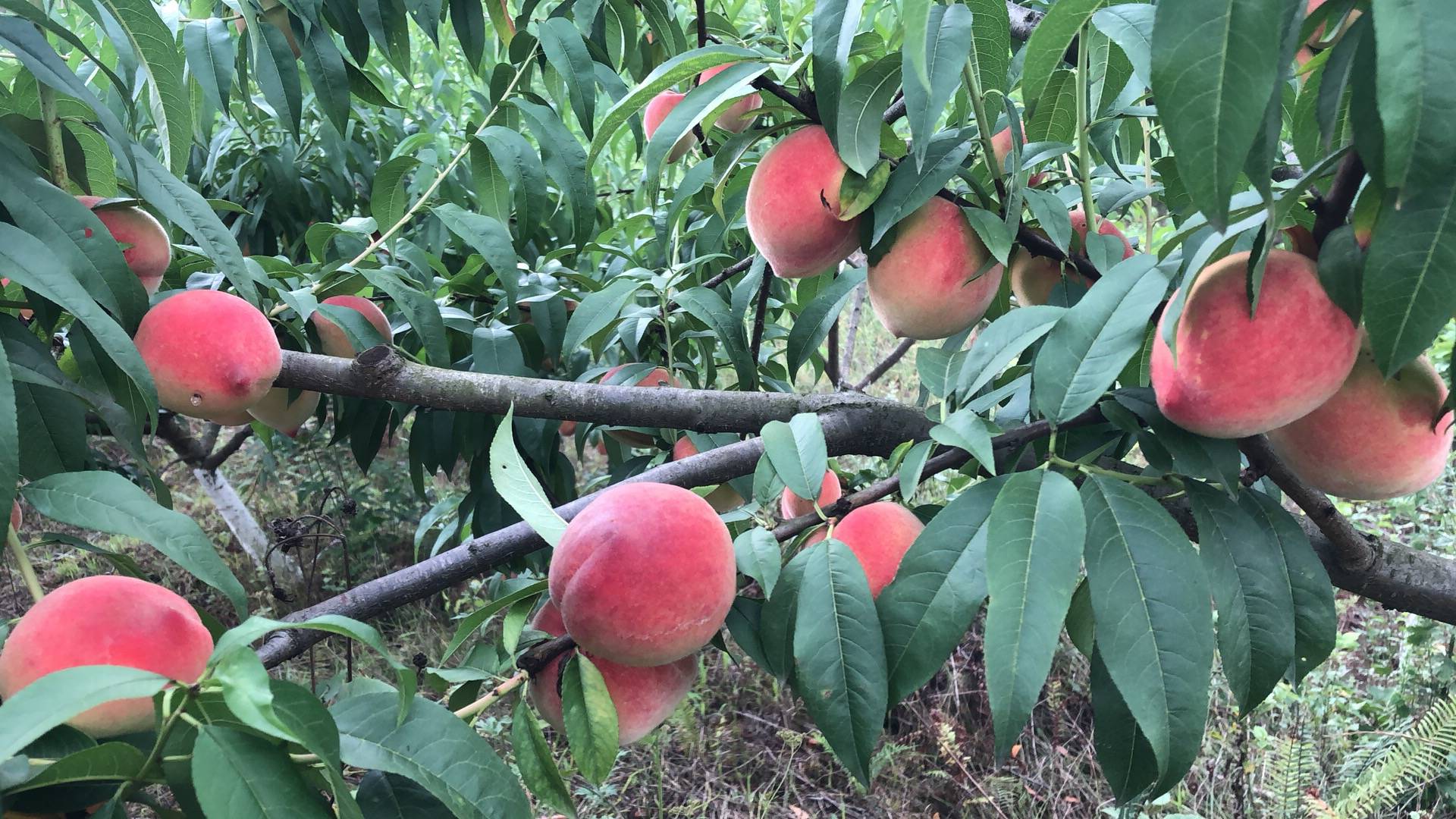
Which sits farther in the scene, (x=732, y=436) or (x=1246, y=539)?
(x=732, y=436)

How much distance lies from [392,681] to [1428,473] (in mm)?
2660

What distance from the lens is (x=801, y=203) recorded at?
0.76 m

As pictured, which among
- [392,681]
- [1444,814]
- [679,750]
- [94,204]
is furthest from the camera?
[392,681]

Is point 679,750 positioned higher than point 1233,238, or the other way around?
point 1233,238

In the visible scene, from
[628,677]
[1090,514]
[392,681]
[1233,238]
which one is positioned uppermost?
[1233,238]

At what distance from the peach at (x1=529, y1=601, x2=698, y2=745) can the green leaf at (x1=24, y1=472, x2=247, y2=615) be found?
0.66ft

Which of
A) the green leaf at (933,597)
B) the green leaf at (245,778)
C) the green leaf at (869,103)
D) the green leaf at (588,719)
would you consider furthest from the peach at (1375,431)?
the green leaf at (245,778)

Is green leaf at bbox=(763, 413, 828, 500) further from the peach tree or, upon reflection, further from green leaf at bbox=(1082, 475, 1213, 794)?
green leaf at bbox=(1082, 475, 1213, 794)

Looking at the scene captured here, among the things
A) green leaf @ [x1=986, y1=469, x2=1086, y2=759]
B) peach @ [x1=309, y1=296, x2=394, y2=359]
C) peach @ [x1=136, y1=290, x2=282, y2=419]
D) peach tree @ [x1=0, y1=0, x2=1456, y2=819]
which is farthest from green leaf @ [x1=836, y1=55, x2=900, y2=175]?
peach @ [x1=309, y1=296, x2=394, y2=359]

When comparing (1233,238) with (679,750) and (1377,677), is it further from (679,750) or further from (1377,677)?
(1377,677)

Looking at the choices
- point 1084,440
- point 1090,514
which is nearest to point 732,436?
point 1084,440

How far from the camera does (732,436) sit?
4.22 ft

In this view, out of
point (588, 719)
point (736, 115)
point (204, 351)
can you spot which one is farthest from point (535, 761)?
point (736, 115)

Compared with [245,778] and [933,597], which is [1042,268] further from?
[245,778]
